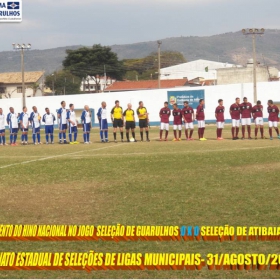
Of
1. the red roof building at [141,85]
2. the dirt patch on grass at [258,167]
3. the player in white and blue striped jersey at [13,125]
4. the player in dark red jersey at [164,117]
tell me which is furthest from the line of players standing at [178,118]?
the red roof building at [141,85]

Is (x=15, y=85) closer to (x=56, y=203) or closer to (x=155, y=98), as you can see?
(x=155, y=98)

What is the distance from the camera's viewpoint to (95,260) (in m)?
8.40

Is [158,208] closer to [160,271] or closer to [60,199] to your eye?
[60,199]

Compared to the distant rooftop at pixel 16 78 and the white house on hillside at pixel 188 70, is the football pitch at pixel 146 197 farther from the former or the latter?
the white house on hillside at pixel 188 70

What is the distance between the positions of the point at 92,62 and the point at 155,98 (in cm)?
5321

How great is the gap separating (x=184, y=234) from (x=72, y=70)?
107 metres

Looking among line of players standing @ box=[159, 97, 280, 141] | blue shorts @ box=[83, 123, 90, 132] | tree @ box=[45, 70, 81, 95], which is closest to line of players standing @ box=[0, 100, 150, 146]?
blue shorts @ box=[83, 123, 90, 132]

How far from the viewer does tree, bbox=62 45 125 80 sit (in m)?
114

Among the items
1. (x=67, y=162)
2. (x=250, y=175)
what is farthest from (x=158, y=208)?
(x=67, y=162)

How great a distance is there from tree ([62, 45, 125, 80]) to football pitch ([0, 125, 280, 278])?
94444mm

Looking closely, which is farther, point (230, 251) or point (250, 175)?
point (250, 175)

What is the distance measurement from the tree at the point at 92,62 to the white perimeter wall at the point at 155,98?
45.1 metres

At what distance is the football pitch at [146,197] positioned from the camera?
30.0 feet

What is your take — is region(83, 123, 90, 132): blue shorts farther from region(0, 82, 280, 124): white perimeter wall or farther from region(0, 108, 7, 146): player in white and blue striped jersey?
region(0, 82, 280, 124): white perimeter wall
